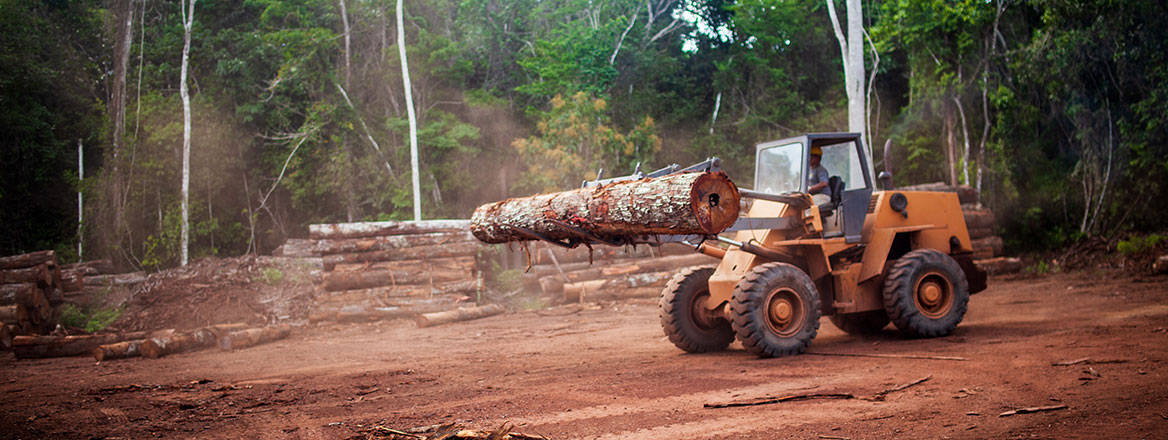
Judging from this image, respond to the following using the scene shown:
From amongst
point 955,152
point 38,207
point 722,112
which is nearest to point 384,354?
point 38,207

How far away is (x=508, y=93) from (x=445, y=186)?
476 cm

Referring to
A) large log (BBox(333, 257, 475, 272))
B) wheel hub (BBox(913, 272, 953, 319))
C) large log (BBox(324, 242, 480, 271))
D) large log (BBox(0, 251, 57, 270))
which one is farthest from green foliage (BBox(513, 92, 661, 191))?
wheel hub (BBox(913, 272, 953, 319))

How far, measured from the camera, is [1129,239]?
18.6 meters

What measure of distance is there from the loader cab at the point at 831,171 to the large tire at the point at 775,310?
135 centimetres

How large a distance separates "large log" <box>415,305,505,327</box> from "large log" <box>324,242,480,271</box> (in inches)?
72.5

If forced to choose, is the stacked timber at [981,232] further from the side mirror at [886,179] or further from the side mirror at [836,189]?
the side mirror at [836,189]

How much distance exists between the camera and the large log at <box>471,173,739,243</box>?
645 cm

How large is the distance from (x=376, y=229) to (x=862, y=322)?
11.4 meters

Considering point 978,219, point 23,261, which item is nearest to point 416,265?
point 23,261

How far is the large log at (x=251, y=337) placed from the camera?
12234 millimetres

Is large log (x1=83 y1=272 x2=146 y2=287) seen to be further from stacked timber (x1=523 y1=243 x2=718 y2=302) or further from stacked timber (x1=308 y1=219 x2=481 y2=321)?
stacked timber (x1=523 y1=243 x2=718 y2=302)

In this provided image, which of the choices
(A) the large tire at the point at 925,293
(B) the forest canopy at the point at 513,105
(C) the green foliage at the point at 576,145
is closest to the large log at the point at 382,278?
(C) the green foliage at the point at 576,145

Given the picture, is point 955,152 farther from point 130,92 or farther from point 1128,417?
point 130,92

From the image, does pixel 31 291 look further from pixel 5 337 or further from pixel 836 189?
pixel 836 189
